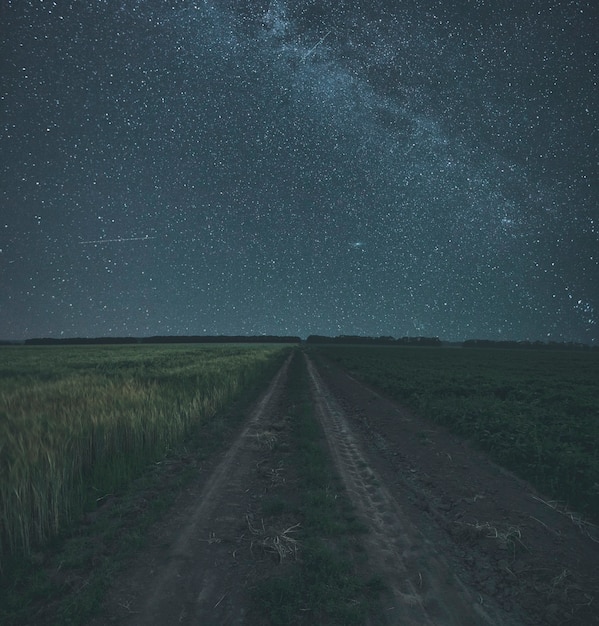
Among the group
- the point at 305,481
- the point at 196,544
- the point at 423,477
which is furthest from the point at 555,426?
the point at 196,544

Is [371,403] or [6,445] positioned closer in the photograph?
[6,445]

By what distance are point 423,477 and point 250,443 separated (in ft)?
14.2

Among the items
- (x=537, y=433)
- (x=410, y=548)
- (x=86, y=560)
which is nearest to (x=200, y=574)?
(x=86, y=560)

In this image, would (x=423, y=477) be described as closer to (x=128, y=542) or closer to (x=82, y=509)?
(x=128, y=542)

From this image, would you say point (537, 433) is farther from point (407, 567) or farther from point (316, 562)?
point (316, 562)

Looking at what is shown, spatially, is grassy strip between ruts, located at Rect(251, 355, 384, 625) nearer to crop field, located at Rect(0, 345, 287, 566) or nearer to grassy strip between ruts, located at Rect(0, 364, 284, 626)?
grassy strip between ruts, located at Rect(0, 364, 284, 626)

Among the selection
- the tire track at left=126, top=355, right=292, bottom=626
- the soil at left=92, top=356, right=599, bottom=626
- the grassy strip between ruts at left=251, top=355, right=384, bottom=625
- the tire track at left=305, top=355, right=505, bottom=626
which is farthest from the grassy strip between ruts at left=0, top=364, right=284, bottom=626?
the tire track at left=305, top=355, right=505, bottom=626

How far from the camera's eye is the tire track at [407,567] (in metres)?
3.85

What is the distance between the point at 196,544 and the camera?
5.10m

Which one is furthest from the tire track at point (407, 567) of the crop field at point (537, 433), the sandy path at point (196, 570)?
the crop field at point (537, 433)

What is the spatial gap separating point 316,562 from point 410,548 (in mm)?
1331

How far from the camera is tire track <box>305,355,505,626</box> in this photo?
12.6 ft

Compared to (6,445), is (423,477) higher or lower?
lower

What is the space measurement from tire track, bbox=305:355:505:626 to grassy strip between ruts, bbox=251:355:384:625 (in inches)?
7.7
